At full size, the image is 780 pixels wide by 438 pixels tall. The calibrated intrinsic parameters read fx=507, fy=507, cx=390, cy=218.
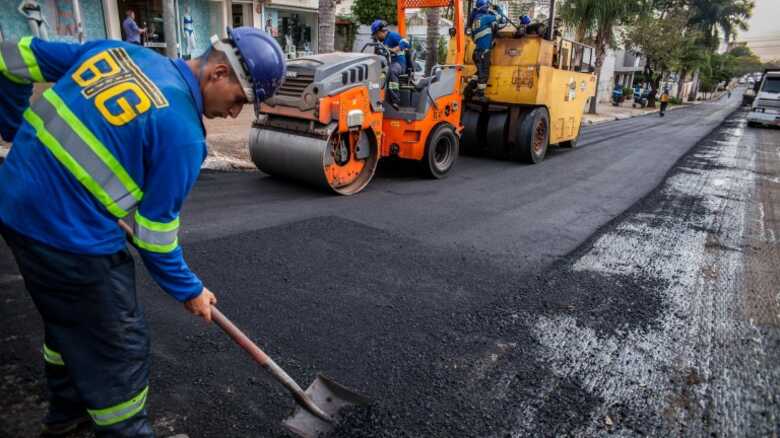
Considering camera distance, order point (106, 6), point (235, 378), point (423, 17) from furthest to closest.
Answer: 1. point (423, 17)
2. point (106, 6)
3. point (235, 378)

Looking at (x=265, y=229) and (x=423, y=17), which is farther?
(x=423, y=17)

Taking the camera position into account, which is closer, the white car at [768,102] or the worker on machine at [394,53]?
the worker on machine at [394,53]

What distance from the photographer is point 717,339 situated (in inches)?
132

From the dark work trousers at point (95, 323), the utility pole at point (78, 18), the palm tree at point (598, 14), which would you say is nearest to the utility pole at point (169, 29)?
the utility pole at point (78, 18)

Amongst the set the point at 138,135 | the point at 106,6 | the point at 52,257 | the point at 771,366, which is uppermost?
the point at 106,6

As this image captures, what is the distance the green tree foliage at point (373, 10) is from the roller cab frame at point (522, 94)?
15203 millimetres

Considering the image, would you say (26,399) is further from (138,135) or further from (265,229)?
(265,229)

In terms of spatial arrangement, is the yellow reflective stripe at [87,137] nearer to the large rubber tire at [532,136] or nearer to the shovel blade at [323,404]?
the shovel blade at [323,404]

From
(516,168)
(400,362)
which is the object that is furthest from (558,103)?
(400,362)

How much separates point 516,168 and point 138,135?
27.1ft

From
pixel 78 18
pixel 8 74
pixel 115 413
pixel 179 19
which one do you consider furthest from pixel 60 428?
pixel 179 19

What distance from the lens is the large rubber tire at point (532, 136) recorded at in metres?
9.47

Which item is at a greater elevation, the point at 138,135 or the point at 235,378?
the point at 138,135

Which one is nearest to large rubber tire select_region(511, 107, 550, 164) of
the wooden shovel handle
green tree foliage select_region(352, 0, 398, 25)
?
the wooden shovel handle
